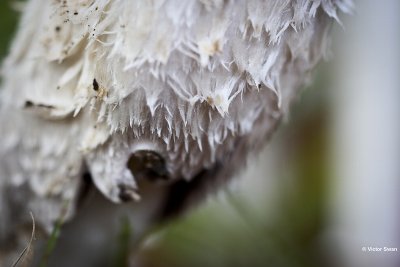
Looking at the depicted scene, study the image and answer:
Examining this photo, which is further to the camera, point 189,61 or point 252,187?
point 252,187

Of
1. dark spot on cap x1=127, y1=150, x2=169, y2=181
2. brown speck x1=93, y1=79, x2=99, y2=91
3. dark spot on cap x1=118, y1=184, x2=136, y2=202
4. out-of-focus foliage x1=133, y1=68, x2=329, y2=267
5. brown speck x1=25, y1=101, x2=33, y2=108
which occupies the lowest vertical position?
out-of-focus foliage x1=133, y1=68, x2=329, y2=267

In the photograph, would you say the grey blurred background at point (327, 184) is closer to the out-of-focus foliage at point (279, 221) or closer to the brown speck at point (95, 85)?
the out-of-focus foliage at point (279, 221)

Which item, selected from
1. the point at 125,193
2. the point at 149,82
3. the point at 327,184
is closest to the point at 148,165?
the point at 125,193

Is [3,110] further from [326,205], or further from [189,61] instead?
[326,205]

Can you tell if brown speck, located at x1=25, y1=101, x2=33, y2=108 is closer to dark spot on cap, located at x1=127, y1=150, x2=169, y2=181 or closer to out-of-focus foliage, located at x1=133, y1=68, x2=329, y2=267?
dark spot on cap, located at x1=127, y1=150, x2=169, y2=181

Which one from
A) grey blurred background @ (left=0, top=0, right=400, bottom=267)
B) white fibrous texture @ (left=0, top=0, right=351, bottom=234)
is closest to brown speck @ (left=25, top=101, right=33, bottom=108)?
white fibrous texture @ (left=0, top=0, right=351, bottom=234)

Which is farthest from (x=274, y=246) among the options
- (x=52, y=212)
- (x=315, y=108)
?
(x=52, y=212)
